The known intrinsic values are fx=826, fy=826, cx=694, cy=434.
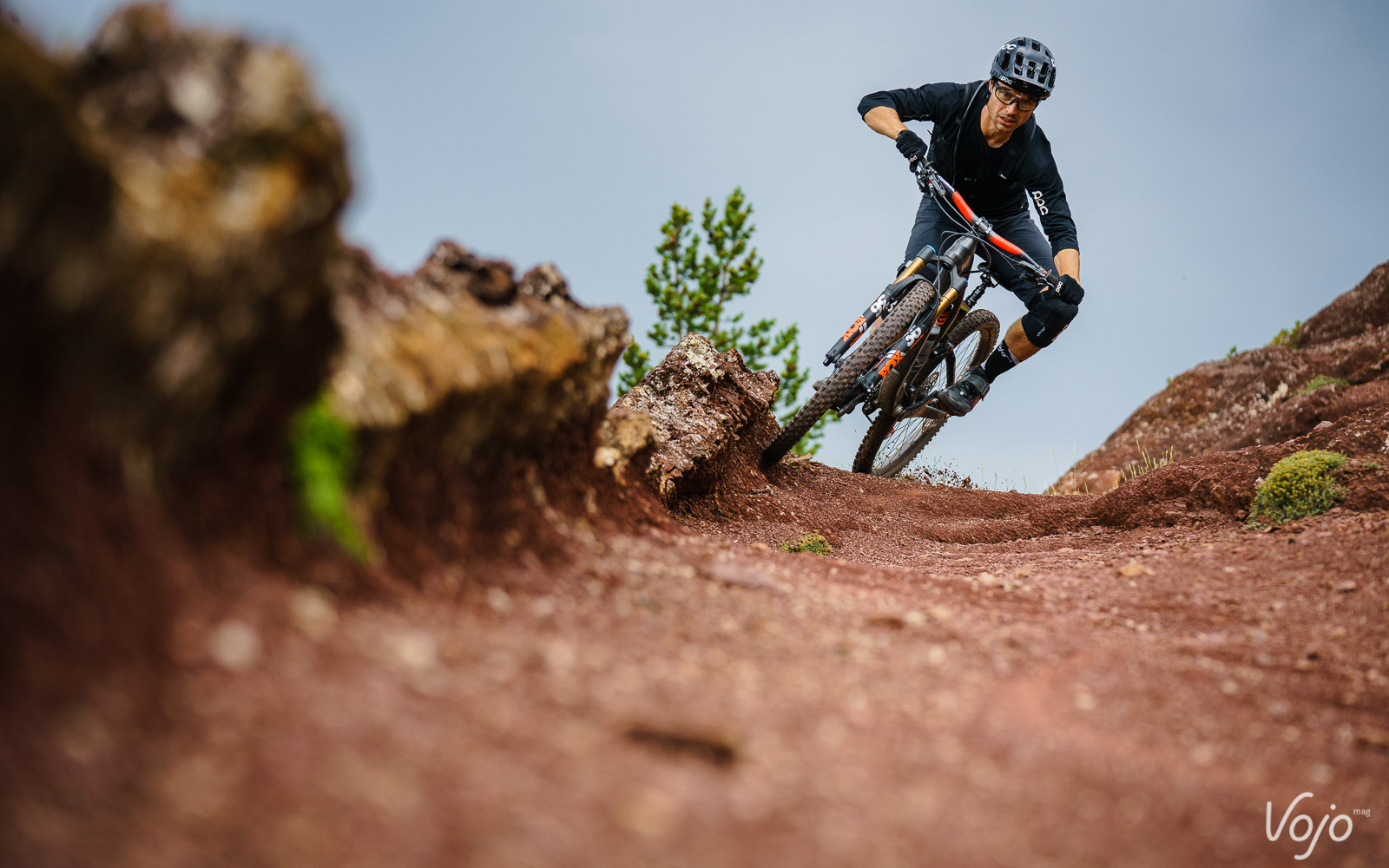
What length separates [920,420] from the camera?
9523 mm

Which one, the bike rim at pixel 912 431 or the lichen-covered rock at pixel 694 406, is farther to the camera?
the bike rim at pixel 912 431

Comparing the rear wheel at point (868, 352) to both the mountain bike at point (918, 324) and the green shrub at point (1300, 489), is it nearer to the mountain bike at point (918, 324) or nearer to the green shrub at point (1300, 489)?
the mountain bike at point (918, 324)

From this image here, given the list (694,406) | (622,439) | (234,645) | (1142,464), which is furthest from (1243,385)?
(234,645)

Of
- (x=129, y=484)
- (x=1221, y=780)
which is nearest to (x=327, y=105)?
A: (x=129, y=484)

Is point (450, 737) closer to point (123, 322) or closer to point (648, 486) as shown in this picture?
point (123, 322)

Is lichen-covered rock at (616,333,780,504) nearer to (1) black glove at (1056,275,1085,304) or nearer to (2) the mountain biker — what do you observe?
(2) the mountain biker

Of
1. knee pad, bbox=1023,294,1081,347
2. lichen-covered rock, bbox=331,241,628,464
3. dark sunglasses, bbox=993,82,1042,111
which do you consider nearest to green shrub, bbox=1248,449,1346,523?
knee pad, bbox=1023,294,1081,347

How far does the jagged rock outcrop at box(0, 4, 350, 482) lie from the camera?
1.49 m

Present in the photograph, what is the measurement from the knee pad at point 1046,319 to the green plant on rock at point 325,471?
6.50m

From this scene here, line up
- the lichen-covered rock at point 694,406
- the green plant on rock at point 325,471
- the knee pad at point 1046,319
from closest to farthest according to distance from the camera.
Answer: the green plant on rock at point 325,471, the lichen-covered rock at point 694,406, the knee pad at point 1046,319

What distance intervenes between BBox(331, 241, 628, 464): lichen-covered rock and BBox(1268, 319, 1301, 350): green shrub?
2150 cm

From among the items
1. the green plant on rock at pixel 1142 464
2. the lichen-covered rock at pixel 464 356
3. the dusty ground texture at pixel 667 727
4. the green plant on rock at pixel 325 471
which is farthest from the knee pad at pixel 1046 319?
the green plant on rock at pixel 1142 464

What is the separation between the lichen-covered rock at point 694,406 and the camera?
6.77 meters

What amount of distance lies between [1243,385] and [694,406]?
15.0m
